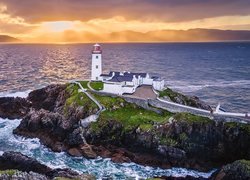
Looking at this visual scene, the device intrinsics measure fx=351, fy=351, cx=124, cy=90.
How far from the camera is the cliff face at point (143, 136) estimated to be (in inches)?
1972

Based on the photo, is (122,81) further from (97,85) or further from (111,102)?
(111,102)

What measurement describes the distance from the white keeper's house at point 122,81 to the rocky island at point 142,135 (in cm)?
423

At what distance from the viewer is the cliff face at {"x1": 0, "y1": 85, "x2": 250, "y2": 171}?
50.1 meters

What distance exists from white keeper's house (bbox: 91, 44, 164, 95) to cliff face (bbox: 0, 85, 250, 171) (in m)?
6.09

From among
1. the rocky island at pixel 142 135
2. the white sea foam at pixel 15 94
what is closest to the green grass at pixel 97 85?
the rocky island at pixel 142 135

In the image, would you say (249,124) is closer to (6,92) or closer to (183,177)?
(183,177)

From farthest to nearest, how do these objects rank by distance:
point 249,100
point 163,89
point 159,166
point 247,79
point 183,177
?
1. point 247,79
2. point 249,100
3. point 163,89
4. point 159,166
5. point 183,177

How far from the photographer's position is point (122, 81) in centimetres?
6869

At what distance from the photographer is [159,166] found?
48.2m

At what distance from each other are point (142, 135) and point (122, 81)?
60.8 feet

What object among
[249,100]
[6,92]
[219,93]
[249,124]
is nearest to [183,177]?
[249,124]

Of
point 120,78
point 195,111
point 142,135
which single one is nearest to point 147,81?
point 120,78

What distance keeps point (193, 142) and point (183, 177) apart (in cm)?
776

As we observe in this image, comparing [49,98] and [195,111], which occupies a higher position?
[195,111]
